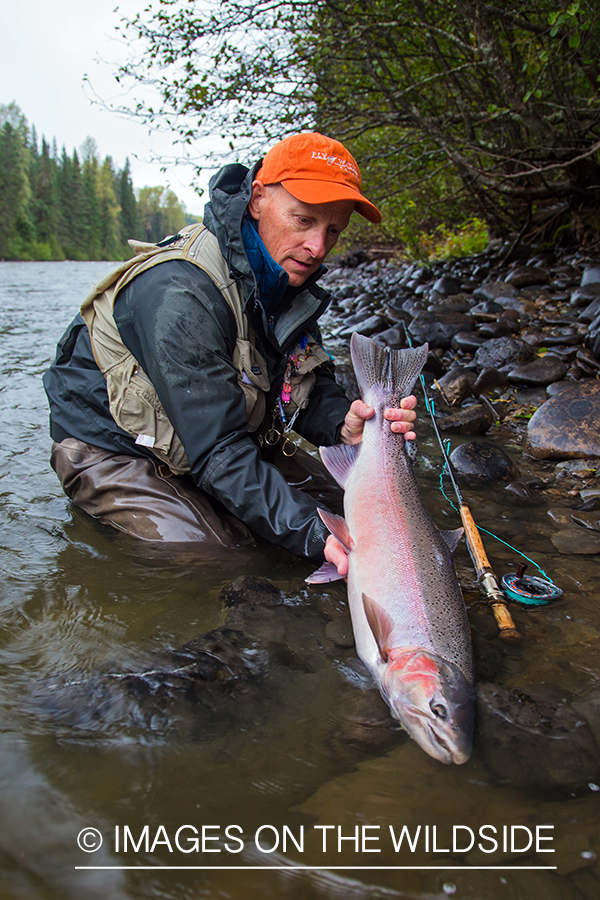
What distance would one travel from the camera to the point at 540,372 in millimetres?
6477

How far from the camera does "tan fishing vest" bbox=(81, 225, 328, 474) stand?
309 centimetres

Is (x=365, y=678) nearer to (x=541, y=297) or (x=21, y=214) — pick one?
(x=541, y=297)

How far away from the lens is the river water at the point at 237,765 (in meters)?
1.61

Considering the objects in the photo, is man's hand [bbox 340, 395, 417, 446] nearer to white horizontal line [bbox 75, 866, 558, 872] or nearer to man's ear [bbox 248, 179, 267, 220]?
man's ear [bbox 248, 179, 267, 220]

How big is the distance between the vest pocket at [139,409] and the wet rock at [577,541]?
235 centimetres

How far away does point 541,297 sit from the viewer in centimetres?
956

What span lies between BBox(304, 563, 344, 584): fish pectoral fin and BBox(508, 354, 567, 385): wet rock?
4517 mm

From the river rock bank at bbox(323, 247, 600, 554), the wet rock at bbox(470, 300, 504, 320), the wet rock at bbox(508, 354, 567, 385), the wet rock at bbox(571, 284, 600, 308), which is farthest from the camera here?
the wet rock at bbox(470, 300, 504, 320)

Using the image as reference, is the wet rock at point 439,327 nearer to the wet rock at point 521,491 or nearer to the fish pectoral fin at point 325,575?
the wet rock at point 521,491

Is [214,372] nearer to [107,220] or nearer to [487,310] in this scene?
[487,310]

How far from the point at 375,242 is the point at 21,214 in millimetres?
42227

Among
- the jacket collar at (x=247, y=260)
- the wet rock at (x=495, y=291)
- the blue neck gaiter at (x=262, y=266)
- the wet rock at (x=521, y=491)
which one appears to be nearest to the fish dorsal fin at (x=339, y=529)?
the jacket collar at (x=247, y=260)

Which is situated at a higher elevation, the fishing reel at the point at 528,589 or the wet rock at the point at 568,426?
the wet rock at the point at 568,426

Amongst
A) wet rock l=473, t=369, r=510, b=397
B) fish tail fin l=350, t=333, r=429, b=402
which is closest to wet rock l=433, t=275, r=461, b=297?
wet rock l=473, t=369, r=510, b=397
